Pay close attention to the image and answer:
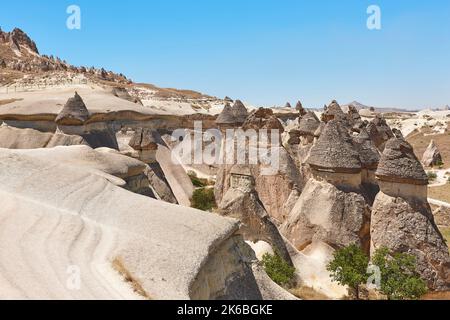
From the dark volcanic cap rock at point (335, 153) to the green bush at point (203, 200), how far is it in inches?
253

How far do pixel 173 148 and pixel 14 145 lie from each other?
985 cm

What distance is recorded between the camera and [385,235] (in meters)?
9.09

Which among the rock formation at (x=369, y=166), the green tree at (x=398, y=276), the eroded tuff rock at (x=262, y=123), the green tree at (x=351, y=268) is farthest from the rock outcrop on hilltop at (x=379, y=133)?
the green tree at (x=398, y=276)

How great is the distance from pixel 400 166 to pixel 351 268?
2.31 m

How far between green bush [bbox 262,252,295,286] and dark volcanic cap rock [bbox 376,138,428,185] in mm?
2783

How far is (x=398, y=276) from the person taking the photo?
→ 8.19 meters

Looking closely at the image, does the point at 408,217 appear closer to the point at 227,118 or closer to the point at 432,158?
the point at 227,118

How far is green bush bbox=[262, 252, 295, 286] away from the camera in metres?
8.25

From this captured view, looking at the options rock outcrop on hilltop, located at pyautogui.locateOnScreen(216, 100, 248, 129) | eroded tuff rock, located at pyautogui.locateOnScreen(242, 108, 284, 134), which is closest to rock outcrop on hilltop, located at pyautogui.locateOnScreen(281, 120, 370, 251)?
eroded tuff rock, located at pyautogui.locateOnScreen(242, 108, 284, 134)

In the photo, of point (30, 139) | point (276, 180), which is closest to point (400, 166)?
point (276, 180)

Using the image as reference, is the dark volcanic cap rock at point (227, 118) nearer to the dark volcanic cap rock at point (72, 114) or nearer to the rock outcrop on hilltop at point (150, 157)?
the rock outcrop on hilltop at point (150, 157)
